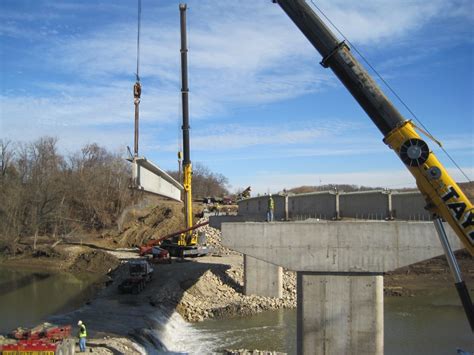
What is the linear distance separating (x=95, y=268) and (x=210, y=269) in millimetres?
17330

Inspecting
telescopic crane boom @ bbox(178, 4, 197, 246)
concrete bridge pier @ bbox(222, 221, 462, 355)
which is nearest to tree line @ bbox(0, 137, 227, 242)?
telescopic crane boom @ bbox(178, 4, 197, 246)

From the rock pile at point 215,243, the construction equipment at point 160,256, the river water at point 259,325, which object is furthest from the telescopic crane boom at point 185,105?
the river water at point 259,325

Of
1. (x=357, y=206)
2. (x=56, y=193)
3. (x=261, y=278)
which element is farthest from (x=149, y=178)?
(x=56, y=193)

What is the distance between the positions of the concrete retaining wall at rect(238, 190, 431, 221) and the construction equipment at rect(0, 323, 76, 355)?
9244 millimetres

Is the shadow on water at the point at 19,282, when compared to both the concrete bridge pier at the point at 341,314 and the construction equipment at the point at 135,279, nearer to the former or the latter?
the construction equipment at the point at 135,279

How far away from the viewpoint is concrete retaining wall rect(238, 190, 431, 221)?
53.8 feet

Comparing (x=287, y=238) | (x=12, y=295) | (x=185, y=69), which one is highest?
(x=185, y=69)

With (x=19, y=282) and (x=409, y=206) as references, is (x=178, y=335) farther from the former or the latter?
(x=19, y=282)

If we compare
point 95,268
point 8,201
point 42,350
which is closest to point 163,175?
point 42,350

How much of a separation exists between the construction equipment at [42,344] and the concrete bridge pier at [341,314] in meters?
7.59

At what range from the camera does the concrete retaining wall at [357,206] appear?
16.4 meters

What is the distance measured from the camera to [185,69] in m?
34.8

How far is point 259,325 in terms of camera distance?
83.0 ft

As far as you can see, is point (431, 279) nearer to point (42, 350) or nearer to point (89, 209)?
point (42, 350)
